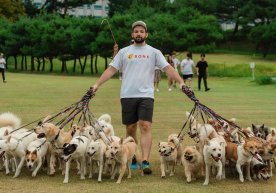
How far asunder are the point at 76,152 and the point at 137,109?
134 cm

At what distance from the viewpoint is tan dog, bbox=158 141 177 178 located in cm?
784

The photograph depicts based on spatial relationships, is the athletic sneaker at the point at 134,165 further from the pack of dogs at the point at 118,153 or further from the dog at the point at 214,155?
the dog at the point at 214,155

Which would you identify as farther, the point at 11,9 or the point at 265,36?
the point at 11,9

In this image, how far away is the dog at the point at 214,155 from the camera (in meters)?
7.29

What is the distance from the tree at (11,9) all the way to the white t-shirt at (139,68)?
58.7 meters

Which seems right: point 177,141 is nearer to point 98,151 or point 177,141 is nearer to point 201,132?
point 201,132

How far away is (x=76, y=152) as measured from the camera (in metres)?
7.59

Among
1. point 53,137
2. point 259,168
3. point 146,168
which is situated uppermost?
point 53,137

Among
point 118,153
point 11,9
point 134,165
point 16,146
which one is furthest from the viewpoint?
point 11,9

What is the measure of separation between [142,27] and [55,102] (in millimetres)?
11842

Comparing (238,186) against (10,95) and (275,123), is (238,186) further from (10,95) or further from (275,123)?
(10,95)

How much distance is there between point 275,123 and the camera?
1380cm

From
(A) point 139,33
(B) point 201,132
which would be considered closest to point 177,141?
(B) point 201,132

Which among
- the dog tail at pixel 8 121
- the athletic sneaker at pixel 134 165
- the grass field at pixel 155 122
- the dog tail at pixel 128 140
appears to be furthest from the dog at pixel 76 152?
the dog tail at pixel 8 121
